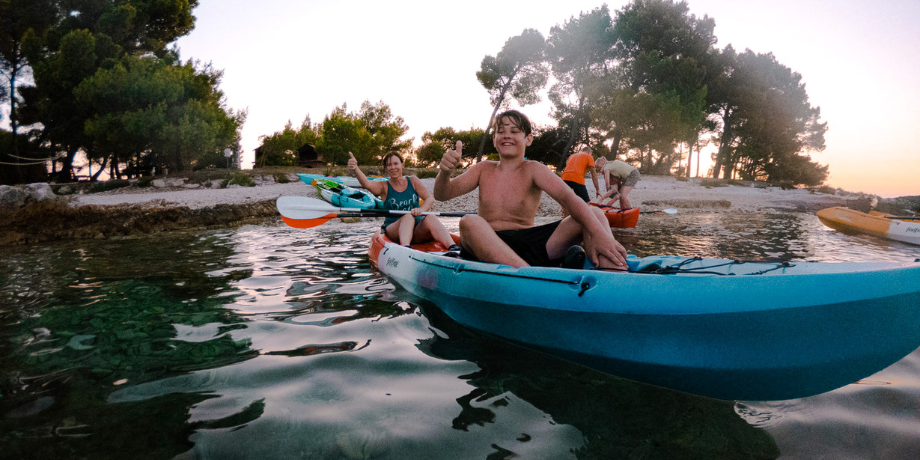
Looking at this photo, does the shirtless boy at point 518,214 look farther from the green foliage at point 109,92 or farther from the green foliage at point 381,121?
the green foliage at point 381,121

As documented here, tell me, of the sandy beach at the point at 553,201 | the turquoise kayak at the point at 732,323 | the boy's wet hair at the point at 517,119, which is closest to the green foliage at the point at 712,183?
the sandy beach at the point at 553,201

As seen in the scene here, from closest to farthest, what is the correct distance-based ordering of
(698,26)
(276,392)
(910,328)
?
(910,328), (276,392), (698,26)

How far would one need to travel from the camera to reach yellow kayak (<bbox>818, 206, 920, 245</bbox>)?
826 centimetres

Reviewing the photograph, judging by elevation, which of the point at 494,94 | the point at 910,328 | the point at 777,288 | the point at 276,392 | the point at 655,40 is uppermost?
the point at 655,40

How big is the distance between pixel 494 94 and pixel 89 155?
950 inches

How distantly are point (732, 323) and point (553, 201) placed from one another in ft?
46.8

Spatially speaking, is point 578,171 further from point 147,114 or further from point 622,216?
point 147,114

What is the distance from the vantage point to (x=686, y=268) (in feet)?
8.93

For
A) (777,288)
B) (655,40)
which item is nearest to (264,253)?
(777,288)

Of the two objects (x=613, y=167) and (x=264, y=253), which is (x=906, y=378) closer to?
(x=264, y=253)

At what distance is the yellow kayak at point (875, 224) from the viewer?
8.26 metres

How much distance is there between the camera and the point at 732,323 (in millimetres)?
1798

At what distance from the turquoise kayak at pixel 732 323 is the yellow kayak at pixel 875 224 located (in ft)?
28.4

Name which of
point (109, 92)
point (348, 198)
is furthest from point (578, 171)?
point (109, 92)
